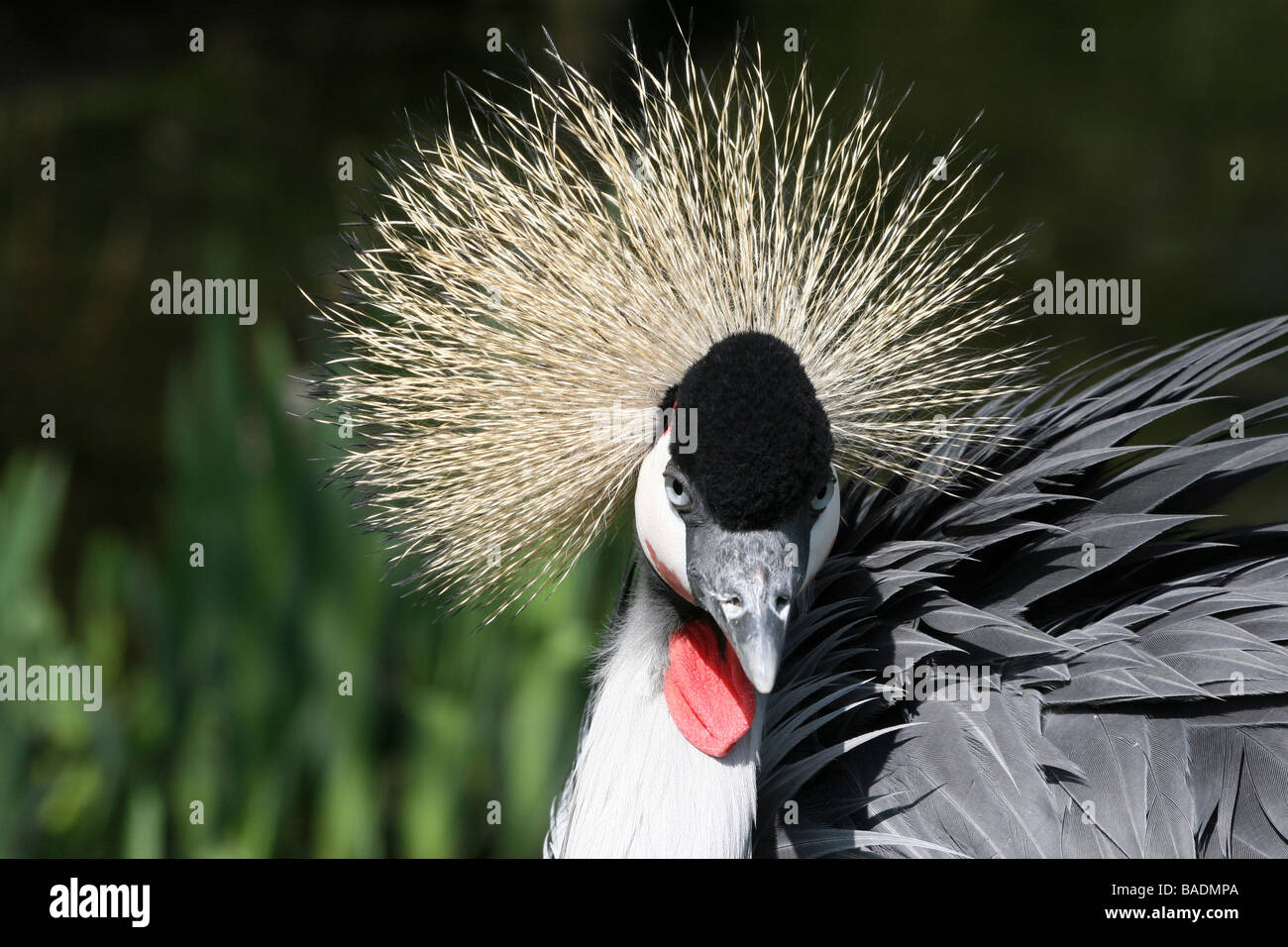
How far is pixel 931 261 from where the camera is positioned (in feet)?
4.18

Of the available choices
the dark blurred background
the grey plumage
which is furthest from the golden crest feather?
the dark blurred background

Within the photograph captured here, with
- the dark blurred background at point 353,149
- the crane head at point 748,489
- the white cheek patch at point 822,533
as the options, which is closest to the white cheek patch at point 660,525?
the crane head at point 748,489

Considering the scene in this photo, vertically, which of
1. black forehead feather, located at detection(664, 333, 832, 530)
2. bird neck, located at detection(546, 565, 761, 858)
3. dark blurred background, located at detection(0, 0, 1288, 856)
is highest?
dark blurred background, located at detection(0, 0, 1288, 856)

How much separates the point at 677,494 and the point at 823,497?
123mm

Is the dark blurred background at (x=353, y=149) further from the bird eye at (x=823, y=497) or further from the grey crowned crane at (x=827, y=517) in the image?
the bird eye at (x=823, y=497)

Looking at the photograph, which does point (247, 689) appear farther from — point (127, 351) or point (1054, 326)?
point (1054, 326)

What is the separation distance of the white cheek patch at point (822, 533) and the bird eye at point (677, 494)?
0.11 metres

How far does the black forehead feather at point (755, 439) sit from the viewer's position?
39.4 inches

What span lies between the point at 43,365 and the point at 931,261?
325cm

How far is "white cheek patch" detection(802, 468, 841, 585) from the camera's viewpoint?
1.07 meters

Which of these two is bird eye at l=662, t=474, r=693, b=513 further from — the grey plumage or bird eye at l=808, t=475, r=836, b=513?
the grey plumage

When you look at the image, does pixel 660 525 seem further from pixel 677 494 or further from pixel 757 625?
pixel 757 625

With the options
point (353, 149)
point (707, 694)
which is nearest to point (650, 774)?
point (707, 694)

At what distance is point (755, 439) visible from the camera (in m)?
1.00
